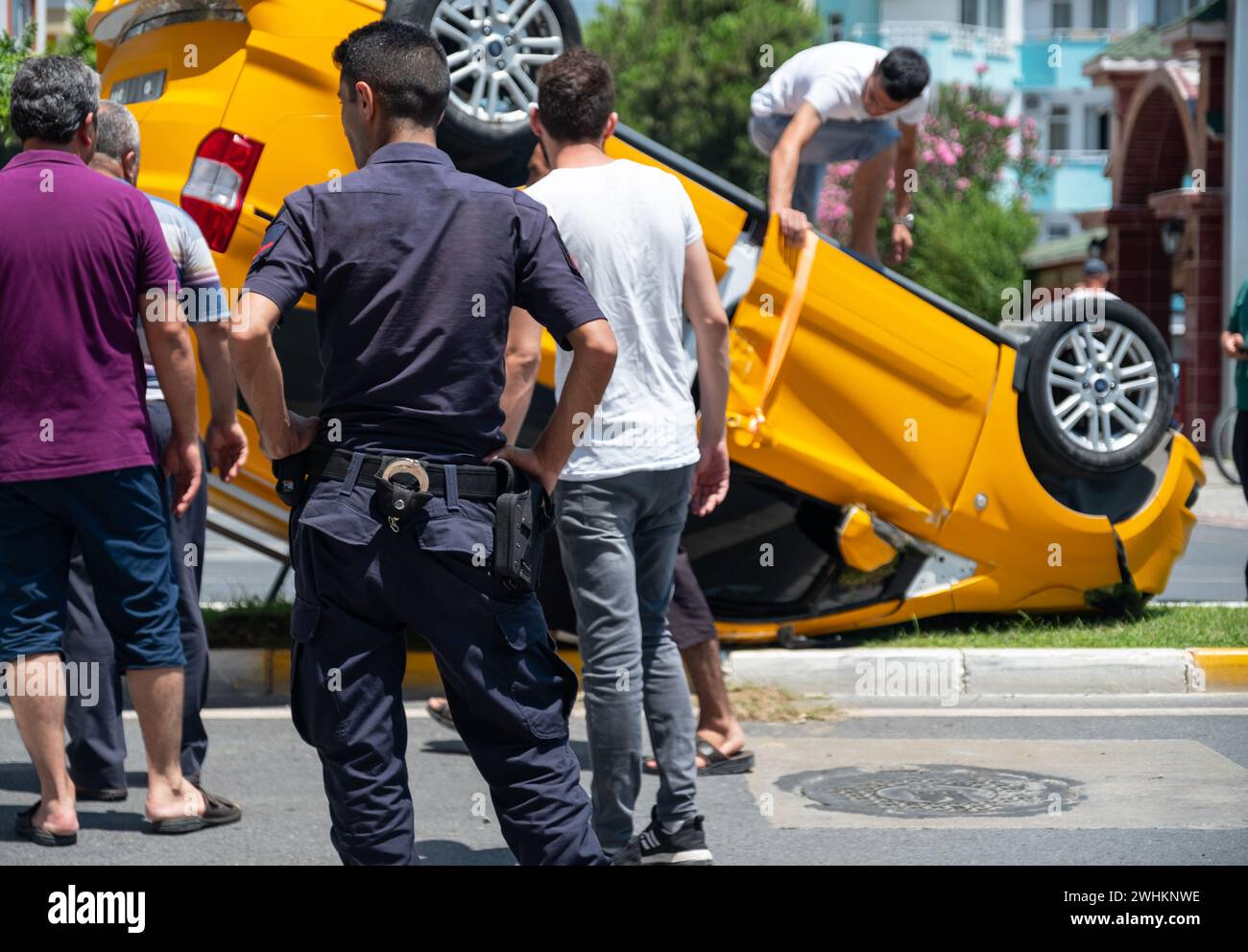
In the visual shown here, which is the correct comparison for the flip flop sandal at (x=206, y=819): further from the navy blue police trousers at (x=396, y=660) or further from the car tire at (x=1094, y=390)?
the car tire at (x=1094, y=390)

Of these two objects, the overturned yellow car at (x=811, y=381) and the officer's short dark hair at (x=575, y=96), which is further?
the overturned yellow car at (x=811, y=381)

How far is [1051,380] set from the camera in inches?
267

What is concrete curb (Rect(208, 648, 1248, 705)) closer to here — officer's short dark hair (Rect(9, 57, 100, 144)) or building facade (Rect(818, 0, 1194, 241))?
officer's short dark hair (Rect(9, 57, 100, 144))

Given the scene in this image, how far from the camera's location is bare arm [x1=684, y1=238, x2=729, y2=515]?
172 inches

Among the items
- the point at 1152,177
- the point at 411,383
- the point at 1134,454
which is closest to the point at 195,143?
the point at 411,383

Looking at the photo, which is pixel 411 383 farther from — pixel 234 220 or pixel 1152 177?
pixel 1152 177

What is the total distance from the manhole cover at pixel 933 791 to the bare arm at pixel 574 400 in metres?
1.92

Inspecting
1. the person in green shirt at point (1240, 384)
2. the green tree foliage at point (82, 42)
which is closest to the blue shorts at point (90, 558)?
the green tree foliage at point (82, 42)

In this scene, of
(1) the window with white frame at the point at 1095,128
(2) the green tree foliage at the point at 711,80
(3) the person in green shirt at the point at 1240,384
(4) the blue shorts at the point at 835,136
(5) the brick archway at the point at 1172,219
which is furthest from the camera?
(1) the window with white frame at the point at 1095,128

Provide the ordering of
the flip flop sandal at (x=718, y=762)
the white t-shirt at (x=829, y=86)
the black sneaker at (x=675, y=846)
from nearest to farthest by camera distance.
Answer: the black sneaker at (x=675, y=846)
the flip flop sandal at (x=718, y=762)
the white t-shirt at (x=829, y=86)

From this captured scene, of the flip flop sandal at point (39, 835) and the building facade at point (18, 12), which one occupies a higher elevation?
the building facade at point (18, 12)

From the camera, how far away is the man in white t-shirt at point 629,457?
13.7ft

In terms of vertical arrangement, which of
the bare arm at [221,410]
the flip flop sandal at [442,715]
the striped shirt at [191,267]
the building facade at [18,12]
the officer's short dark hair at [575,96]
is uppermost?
the building facade at [18,12]

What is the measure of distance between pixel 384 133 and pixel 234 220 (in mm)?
2821
